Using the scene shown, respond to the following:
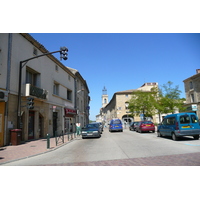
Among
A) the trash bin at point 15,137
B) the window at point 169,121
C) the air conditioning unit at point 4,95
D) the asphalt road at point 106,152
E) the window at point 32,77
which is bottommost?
the asphalt road at point 106,152

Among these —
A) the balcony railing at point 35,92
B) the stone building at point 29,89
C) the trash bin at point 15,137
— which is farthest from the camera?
the balcony railing at point 35,92

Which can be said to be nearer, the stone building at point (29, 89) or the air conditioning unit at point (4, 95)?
the air conditioning unit at point (4, 95)

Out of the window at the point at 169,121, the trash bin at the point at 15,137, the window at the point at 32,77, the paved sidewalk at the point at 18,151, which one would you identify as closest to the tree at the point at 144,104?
the window at the point at 169,121

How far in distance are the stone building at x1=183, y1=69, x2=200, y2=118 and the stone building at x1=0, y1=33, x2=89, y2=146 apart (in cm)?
2543

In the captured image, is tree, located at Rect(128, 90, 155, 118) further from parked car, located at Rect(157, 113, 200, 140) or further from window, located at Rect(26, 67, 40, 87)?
window, located at Rect(26, 67, 40, 87)

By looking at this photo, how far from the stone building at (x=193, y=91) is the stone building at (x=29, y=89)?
25432 millimetres

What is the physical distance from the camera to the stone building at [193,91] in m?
32.1

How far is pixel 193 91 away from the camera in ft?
111

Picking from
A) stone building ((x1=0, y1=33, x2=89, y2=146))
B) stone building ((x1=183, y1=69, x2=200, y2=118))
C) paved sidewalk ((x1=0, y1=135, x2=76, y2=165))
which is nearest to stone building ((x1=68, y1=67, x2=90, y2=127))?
stone building ((x1=0, y1=33, x2=89, y2=146))

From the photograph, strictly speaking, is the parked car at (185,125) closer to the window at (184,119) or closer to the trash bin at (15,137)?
the window at (184,119)
